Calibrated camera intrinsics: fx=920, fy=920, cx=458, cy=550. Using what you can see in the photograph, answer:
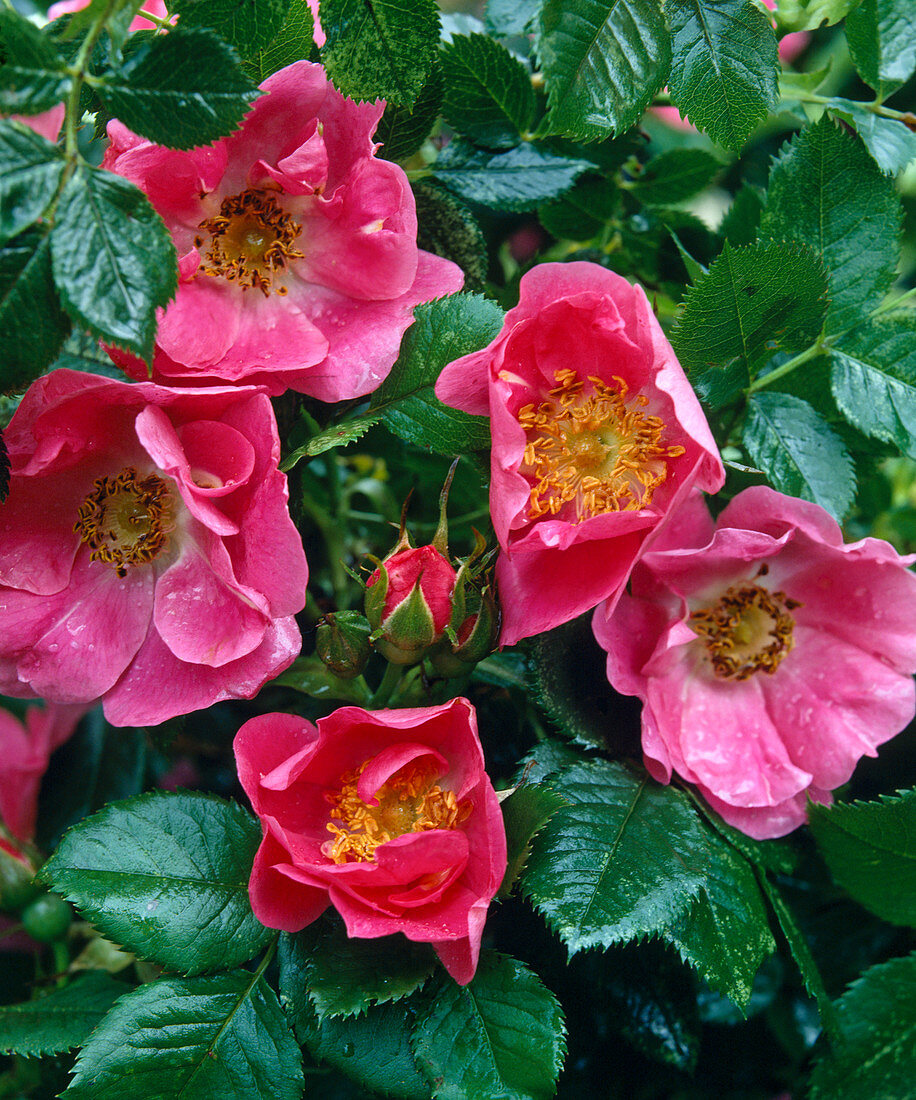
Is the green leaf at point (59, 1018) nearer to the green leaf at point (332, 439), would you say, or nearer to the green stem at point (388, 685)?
the green stem at point (388, 685)

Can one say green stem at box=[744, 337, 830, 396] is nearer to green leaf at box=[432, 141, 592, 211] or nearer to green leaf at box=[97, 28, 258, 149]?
green leaf at box=[432, 141, 592, 211]

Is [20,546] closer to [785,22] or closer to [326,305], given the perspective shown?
[326,305]

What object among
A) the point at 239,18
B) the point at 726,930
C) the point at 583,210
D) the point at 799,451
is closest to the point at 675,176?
the point at 583,210

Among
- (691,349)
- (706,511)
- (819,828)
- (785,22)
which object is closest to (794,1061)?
(819,828)

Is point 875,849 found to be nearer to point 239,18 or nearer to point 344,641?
point 344,641

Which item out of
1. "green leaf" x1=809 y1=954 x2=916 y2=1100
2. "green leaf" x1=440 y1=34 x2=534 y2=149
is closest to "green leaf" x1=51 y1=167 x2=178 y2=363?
"green leaf" x1=440 y1=34 x2=534 y2=149

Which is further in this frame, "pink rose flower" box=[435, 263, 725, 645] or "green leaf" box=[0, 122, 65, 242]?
"pink rose flower" box=[435, 263, 725, 645]
